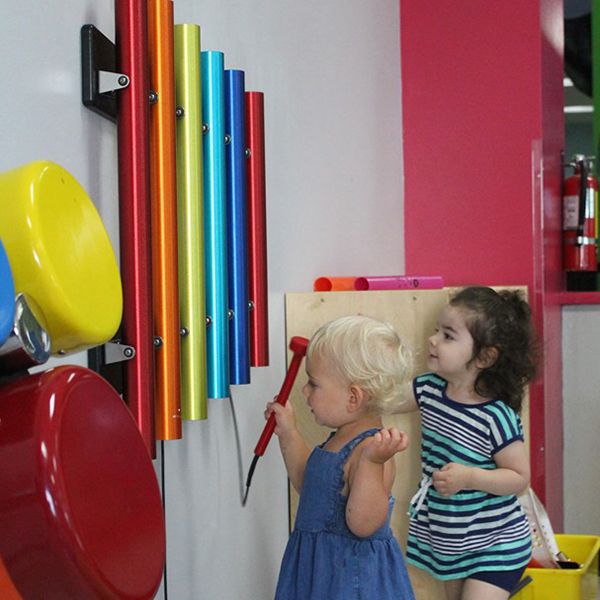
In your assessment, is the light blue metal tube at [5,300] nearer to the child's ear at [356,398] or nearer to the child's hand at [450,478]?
the child's ear at [356,398]

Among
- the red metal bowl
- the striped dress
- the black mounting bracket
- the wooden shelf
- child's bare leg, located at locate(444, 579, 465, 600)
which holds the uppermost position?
the black mounting bracket

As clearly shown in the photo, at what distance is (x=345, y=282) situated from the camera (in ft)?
7.04

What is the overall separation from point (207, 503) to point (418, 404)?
662 millimetres

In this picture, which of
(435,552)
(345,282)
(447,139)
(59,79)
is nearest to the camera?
(59,79)

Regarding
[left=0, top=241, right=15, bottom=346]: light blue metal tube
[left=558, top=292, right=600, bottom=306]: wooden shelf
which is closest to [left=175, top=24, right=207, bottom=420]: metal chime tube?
[left=0, top=241, right=15, bottom=346]: light blue metal tube

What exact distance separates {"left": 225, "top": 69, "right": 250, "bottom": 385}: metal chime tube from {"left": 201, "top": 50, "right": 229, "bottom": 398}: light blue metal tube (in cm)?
5

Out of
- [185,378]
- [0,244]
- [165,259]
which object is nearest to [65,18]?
[165,259]

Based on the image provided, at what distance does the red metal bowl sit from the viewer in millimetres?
553

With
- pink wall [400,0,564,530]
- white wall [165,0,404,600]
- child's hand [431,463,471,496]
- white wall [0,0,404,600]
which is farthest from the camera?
pink wall [400,0,564,530]

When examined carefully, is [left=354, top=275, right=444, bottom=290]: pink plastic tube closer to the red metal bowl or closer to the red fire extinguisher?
the red fire extinguisher

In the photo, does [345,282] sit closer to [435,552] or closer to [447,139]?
[435,552]

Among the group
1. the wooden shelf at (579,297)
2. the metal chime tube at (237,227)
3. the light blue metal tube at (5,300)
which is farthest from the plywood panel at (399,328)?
the light blue metal tube at (5,300)

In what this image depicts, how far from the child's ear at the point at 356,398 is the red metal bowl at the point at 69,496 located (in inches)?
38.4

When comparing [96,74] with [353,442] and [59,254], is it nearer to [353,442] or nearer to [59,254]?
[59,254]
